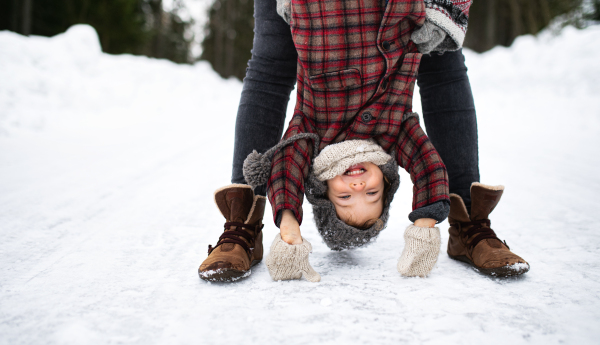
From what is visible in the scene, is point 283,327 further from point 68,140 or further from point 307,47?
point 68,140

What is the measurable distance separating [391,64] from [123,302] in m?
1.01

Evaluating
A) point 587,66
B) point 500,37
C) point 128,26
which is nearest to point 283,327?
point 587,66

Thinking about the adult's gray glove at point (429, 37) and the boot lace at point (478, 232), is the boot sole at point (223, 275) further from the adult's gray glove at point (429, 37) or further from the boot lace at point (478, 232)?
the adult's gray glove at point (429, 37)

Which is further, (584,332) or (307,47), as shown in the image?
(307,47)

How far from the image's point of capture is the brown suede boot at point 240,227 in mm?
1187

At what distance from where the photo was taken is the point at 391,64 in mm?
1188

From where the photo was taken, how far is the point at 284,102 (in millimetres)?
1409

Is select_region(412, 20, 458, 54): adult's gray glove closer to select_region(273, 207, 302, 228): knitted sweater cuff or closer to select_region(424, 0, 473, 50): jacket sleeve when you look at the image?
select_region(424, 0, 473, 50): jacket sleeve

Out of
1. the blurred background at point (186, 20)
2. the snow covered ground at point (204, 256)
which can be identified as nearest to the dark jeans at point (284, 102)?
the snow covered ground at point (204, 256)

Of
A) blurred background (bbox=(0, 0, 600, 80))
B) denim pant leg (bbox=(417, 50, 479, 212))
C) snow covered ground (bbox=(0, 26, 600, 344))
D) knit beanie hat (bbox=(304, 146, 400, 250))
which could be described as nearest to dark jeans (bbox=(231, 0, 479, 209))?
denim pant leg (bbox=(417, 50, 479, 212))

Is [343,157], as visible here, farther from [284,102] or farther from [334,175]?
[284,102]

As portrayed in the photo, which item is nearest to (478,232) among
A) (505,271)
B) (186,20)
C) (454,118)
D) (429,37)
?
(505,271)

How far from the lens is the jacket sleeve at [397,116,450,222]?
113 centimetres

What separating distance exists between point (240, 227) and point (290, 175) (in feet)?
0.96
